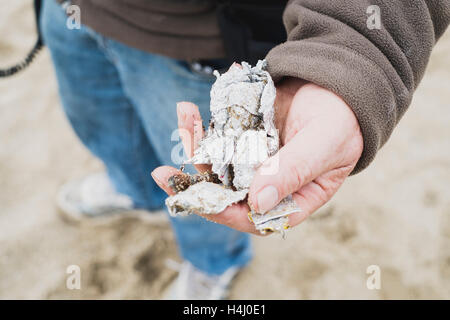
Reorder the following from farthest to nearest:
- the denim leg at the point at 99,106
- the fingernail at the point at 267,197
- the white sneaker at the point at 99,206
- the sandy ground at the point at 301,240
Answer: the white sneaker at the point at 99,206, the sandy ground at the point at 301,240, the denim leg at the point at 99,106, the fingernail at the point at 267,197

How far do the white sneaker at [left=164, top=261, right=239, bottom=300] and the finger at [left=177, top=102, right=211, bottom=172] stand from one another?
1205mm

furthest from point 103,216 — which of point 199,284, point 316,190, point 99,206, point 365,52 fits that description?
point 365,52

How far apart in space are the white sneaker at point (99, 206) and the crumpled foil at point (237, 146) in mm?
1475

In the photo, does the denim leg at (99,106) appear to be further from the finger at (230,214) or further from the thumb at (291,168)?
the thumb at (291,168)

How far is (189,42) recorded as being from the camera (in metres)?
1.25

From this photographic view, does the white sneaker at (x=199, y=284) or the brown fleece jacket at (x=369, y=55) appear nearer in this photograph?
the brown fleece jacket at (x=369, y=55)

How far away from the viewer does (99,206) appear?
2.39 metres

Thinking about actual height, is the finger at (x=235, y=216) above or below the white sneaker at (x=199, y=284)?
above

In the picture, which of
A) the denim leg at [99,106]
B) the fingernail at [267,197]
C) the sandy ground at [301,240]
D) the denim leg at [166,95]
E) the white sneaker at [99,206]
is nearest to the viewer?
the fingernail at [267,197]

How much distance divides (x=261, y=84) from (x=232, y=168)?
0.25 metres

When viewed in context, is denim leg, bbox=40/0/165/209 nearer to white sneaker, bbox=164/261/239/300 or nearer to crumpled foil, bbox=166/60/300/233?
white sneaker, bbox=164/261/239/300

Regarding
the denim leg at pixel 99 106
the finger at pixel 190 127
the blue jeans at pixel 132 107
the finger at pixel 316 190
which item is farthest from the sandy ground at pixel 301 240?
the finger at pixel 190 127

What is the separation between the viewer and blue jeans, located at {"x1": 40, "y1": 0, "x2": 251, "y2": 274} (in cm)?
138

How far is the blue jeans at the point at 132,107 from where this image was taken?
1.38 meters
